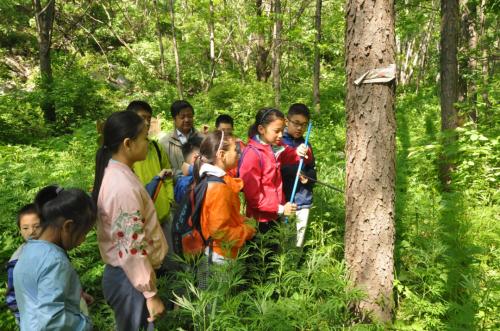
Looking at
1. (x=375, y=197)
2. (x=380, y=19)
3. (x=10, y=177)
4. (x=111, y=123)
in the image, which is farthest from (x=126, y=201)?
(x=10, y=177)

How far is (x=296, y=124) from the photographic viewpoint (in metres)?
4.16

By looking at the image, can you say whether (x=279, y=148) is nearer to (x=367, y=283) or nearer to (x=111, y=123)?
(x=367, y=283)

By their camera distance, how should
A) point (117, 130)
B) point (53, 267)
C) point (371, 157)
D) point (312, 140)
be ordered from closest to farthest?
1. point (53, 267)
2. point (117, 130)
3. point (371, 157)
4. point (312, 140)

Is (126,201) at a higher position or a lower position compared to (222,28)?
lower

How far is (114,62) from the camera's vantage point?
19.9 meters

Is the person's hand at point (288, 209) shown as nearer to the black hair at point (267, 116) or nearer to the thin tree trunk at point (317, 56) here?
the black hair at point (267, 116)

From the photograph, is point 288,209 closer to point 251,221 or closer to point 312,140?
point 251,221

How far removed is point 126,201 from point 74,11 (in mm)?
21064

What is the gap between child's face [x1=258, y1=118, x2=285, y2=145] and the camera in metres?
3.63

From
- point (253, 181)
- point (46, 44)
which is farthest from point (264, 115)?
point (46, 44)

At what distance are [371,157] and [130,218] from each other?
191 centimetres

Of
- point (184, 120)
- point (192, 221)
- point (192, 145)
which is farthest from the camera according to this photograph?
point (184, 120)

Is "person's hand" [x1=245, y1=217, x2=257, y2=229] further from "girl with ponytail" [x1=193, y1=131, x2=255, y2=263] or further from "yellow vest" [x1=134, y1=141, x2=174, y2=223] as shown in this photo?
"yellow vest" [x1=134, y1=141, x2=174, y2=223]

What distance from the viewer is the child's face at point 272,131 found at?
3.63 meters
